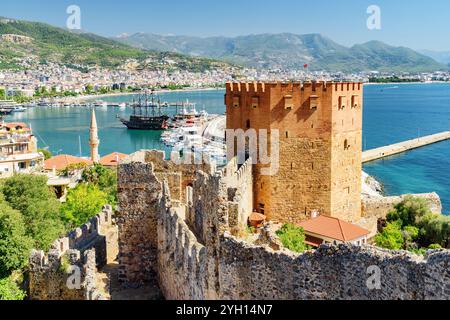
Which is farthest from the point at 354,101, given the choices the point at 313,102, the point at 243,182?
the point at 243,182

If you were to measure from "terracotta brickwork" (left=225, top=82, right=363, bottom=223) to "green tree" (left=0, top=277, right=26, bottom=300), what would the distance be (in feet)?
32.6

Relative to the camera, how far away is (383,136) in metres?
92.6

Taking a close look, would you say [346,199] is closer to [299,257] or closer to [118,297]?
[118,297]

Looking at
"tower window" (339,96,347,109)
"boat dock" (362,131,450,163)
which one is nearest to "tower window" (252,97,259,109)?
"tower window" (339,96,347,109)

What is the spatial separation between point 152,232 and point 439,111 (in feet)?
434

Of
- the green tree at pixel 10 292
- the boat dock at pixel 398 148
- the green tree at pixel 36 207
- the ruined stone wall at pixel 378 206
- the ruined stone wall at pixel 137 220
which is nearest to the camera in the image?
the ruined stone wall at pixel 137 220

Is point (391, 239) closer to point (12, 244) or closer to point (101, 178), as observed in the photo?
point (12, 244)

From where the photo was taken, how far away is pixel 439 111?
438 feet

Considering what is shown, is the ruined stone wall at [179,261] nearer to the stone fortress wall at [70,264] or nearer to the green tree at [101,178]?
the stone fortress wall at [70,264]

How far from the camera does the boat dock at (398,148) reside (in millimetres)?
68625

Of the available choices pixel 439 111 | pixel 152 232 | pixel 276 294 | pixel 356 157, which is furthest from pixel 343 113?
pixel 439 111

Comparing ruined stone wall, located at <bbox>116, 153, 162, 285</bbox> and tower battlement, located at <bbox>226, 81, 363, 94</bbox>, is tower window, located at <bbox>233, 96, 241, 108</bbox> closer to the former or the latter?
tower battlement, located at <bbox>226, 81, 363, 94</bbox>

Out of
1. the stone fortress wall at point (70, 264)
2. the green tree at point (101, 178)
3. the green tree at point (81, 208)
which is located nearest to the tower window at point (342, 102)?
the stone fortress wall at point (70, 264)

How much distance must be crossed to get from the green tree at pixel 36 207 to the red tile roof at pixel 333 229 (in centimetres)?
1035
